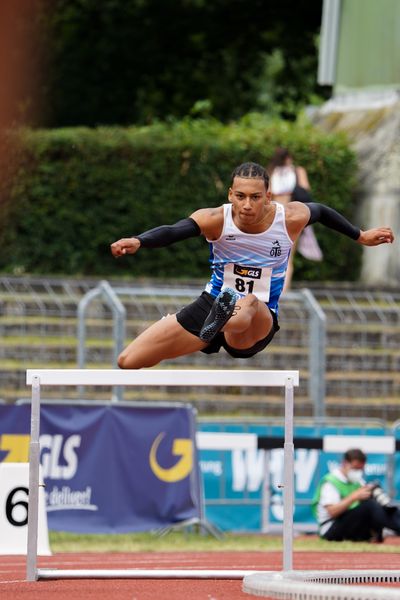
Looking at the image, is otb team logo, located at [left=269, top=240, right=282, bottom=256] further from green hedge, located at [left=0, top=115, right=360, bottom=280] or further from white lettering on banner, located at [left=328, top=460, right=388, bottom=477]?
green hedge, located at [left=0, top=115, right=360, bottom=280]

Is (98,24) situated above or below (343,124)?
above

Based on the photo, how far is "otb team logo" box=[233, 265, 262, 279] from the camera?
7.49 metres

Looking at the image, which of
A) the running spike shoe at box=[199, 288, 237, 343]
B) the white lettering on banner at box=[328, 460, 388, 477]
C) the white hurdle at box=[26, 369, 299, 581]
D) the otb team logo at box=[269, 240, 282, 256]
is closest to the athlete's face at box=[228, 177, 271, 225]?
the otb team logo at box=[269, 240, 282, 256]

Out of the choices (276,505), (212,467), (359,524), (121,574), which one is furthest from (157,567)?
(276,505)

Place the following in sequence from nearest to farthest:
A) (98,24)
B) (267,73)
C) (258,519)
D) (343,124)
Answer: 1. (258,519)
2. (343,124)
3. (98,24)
4. (267,73)

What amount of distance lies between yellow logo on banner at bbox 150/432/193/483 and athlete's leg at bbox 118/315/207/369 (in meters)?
5.47

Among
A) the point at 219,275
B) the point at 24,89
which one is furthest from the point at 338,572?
the point at 24,89

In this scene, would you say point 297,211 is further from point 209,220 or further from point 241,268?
point 209,220

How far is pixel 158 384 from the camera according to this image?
6.57 meters

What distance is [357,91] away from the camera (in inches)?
893

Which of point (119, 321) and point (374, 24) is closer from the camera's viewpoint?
point (119, 321)

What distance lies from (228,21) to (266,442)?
17.0 meters

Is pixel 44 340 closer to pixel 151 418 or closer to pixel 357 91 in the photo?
pixel 151 418

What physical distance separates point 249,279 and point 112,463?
18.5ft
